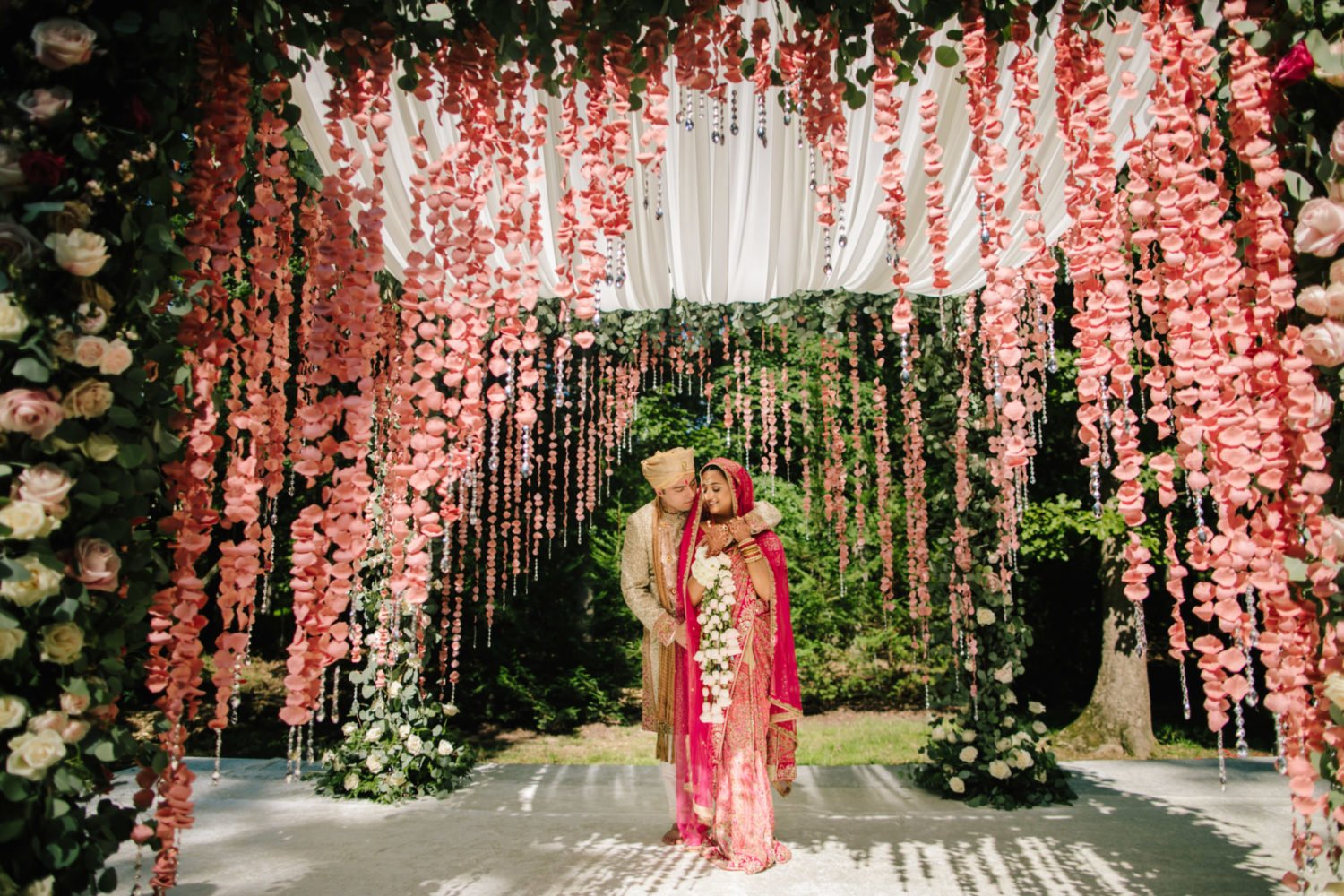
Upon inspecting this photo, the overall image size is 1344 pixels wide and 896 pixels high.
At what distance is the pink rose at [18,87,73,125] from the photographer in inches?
56.6

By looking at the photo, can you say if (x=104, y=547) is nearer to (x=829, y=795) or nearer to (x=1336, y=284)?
(x=1336, y=284)

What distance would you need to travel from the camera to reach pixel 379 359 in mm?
4914

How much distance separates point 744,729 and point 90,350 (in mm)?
2729

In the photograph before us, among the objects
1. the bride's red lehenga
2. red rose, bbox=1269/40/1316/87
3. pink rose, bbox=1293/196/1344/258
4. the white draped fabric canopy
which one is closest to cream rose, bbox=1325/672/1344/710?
pink rose, bbox=1293/196/1344/258

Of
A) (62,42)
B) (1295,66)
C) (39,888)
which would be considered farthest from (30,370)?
(1295,66)

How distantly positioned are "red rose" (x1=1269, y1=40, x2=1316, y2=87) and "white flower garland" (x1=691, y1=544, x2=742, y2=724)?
97.4 inches

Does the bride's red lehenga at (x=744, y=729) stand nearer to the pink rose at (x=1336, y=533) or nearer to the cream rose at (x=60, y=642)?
the pink rose at (x=1336, y=533)

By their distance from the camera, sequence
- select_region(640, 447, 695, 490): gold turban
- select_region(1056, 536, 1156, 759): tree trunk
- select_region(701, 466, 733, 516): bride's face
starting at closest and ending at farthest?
select_region(701, 466, 733, 516): bride's face
select_region(640, 447, 695, 490): gold turban
select_region(1056, 536, 1156, 759): tree trunk

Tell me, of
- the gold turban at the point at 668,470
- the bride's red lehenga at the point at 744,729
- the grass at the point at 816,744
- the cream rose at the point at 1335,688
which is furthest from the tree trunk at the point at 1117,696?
the cream rose at the point at 1335,688

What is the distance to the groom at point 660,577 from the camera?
379cm

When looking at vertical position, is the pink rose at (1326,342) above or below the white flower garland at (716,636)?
above

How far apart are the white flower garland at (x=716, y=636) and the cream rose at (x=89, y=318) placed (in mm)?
2509

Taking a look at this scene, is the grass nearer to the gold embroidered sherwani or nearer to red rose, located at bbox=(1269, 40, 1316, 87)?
the gold embroidered sherwani

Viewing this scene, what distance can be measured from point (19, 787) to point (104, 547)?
1.33ft
